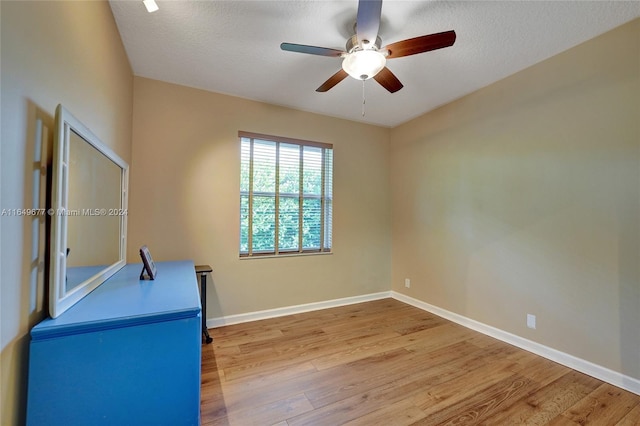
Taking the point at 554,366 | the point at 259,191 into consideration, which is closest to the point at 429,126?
the point at 259,191

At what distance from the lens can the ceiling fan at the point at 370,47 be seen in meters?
1.62

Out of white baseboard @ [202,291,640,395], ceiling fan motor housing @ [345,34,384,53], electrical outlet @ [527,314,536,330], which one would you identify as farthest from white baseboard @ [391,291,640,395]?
ceiling fan motor housing @ [345,34,384,53]

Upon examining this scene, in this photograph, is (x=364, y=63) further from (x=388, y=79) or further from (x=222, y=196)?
(x=222, y=196)

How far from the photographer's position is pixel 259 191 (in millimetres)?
3258

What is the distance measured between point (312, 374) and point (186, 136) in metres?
2.61

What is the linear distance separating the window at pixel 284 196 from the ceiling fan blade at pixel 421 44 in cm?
181

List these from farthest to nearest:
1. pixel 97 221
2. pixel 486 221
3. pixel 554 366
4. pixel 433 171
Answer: pixel 433 171 < pixel 486 221 < pixel 554 366 < pixel 97 221

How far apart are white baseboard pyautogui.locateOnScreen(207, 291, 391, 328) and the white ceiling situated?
8.33 ft

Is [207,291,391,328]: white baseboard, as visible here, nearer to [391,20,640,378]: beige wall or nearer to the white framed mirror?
[391,20,640,378]: beige wall

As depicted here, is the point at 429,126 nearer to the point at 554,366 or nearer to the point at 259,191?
the point at 259,191

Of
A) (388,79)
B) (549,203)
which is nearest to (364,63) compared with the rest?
(388,79)

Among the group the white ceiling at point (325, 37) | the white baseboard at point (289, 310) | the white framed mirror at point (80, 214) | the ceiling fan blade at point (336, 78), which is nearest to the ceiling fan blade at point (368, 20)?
the white ceiling at point (325, 37)

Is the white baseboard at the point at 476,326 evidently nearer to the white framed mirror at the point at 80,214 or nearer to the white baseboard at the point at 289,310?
the white baseboard at the point at 289,310

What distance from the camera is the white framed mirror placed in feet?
3.64
